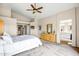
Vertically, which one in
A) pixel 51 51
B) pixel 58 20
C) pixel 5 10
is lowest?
pixel 51 51

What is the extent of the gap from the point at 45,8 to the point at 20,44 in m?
0.95

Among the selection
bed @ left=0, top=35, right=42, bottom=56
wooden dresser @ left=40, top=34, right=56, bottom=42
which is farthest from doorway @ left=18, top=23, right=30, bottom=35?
wooden dresser @ left=40, top=34, right=56, bottom=42

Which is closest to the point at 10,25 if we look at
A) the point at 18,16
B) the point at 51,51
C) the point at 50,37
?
the point at 18,16

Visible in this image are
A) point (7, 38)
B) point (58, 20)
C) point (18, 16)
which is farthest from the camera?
point (58, 20)

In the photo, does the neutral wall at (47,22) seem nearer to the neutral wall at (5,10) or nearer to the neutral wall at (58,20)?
the neutral wall at (58,20)

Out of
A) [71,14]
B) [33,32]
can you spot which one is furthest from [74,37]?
[33,32]

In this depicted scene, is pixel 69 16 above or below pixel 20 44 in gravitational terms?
above

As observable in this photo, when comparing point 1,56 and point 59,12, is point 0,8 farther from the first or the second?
point 59,12

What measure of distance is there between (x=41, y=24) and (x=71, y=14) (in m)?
0.72

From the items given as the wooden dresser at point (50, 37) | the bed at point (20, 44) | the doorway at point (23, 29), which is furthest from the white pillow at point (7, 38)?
the wooden dresser at point (50, 37)

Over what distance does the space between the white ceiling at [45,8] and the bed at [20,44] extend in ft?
1.64

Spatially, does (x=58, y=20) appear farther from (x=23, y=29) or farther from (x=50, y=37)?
(x=23, y=29)

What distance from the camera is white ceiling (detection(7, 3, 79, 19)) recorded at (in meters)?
1.85

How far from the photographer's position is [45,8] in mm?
1933
